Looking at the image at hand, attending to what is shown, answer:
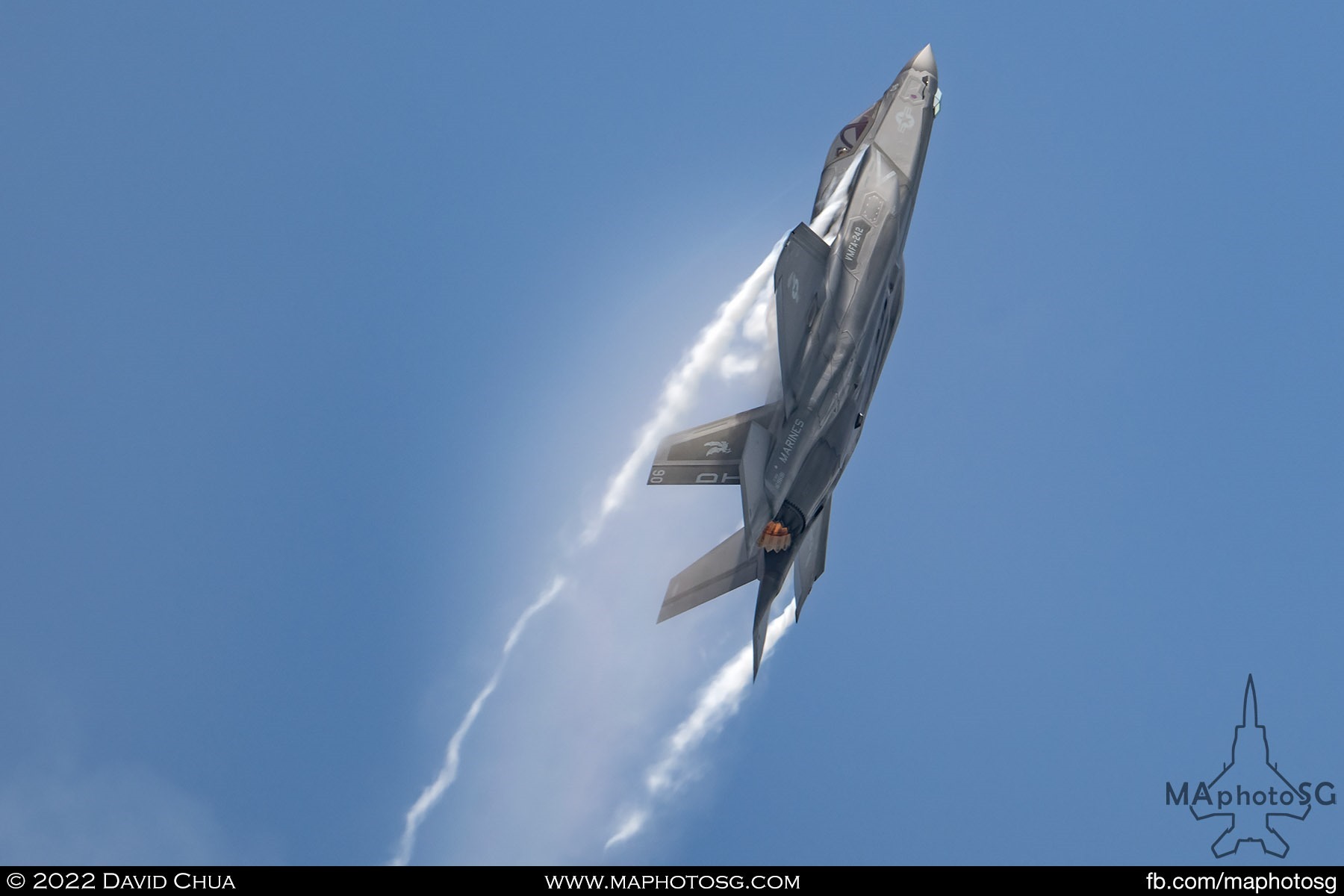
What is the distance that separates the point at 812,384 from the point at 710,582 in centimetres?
635

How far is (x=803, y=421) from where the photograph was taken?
1405 inches

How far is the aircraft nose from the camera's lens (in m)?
40.3

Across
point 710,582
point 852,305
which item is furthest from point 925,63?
point 710,582

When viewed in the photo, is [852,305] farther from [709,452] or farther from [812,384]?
[709,452]

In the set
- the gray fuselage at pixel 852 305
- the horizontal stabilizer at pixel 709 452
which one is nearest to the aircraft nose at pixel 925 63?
the gray fuselage at pixel 852 305

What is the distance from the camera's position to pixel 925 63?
40438mm

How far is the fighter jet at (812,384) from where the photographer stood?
35281 mm

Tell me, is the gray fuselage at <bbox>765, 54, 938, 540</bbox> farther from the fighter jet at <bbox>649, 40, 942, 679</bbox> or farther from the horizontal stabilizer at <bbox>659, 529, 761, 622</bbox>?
the horizontal stabilizer at <bbox>659, 529, 761, 622</bbox>

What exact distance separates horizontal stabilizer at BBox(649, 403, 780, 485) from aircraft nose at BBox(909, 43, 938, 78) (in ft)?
40.9

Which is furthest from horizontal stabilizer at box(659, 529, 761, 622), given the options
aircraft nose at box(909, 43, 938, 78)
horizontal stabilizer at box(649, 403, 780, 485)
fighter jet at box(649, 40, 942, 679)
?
aircraft nose at box(909, 43, 938, 78)

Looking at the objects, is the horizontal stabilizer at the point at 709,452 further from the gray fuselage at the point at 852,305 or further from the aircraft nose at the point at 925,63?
the aircraft nose at the point at 925,63
